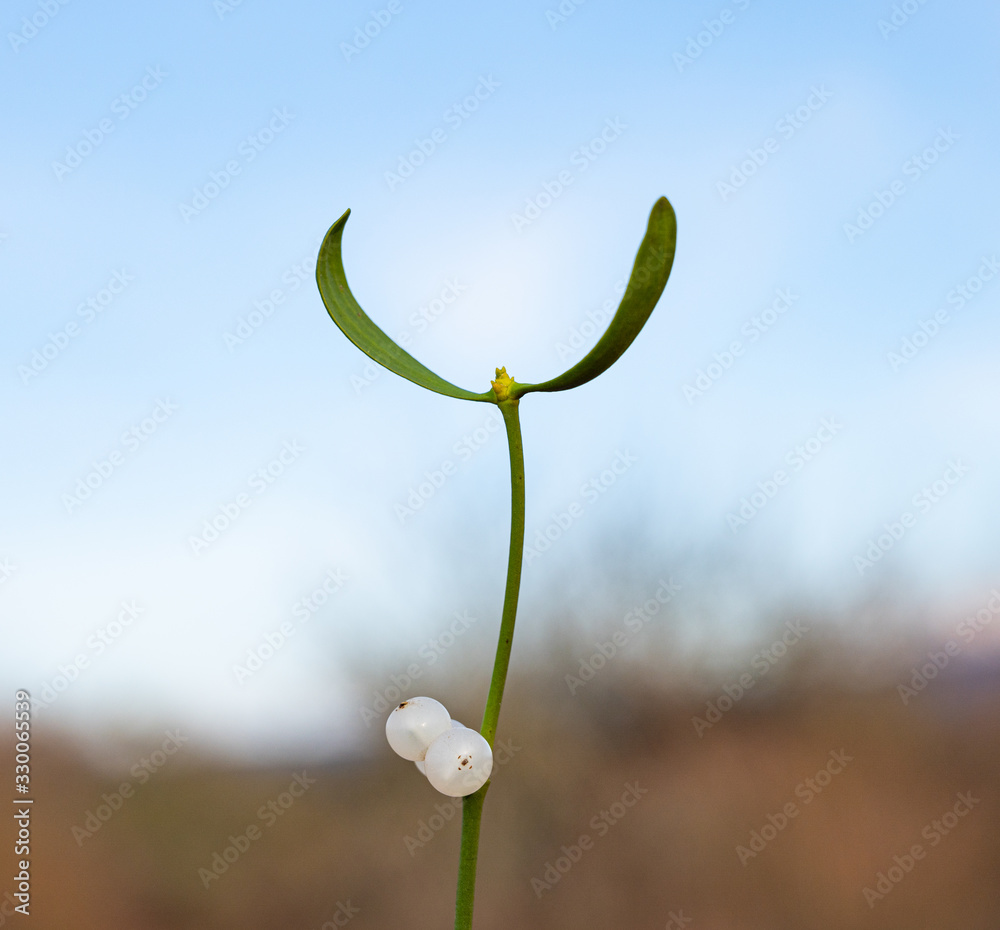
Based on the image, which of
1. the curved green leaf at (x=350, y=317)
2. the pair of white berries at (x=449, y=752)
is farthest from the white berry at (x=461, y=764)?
the curved green leaf at (x=350, y=317)

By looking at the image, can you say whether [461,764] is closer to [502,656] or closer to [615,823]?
[502,656]

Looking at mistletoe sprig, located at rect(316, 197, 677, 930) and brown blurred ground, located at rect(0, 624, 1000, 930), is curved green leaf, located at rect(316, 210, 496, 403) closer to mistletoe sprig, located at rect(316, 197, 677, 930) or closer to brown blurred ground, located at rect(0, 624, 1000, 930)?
mistletoe sprig, located at rect(316, 197, 677, 930)

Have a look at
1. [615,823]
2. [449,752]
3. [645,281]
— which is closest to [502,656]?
[449,752]

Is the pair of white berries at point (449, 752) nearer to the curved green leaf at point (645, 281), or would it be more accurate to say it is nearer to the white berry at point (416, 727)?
the white berry at point (416, 727)

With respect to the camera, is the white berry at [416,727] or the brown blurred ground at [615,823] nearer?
the white berry at [416,727]

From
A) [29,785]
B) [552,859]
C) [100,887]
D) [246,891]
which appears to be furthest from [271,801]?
[552,859]

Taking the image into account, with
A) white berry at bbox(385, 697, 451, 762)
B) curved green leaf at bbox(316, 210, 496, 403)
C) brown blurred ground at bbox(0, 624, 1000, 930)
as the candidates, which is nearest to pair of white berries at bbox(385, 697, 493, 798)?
white berry at bbox(385, 697, 451, 762)
